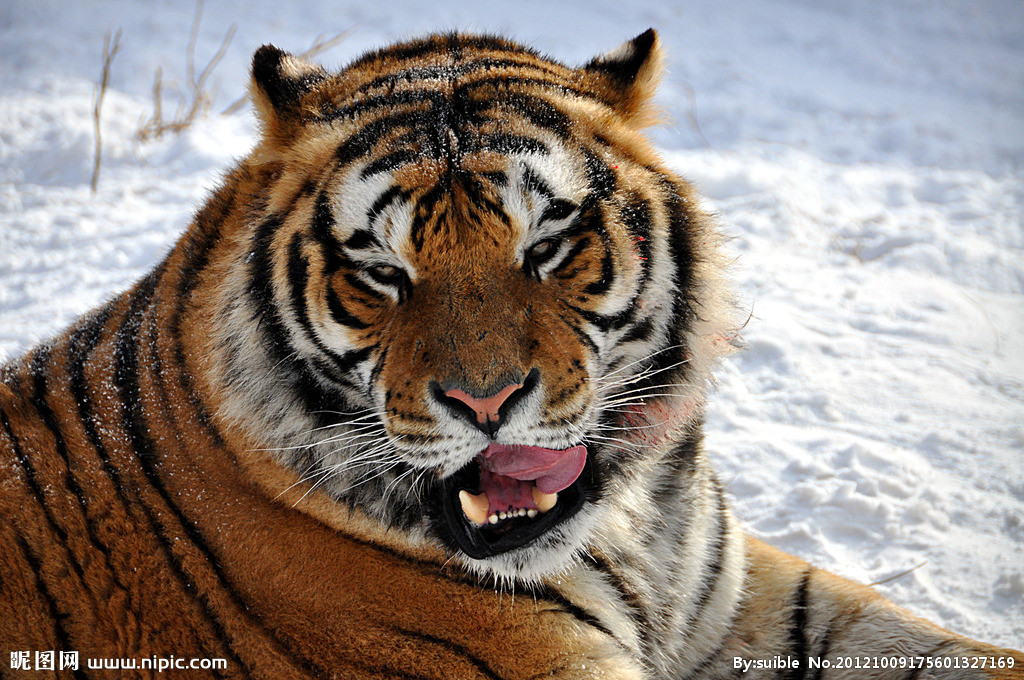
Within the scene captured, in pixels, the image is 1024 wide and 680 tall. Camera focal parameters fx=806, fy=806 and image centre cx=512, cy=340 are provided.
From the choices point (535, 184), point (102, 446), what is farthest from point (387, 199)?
point (102, 446)

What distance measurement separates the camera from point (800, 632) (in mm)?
1763

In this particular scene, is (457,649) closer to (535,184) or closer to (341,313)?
(341,313)

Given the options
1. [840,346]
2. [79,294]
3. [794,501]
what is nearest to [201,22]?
[79,294]

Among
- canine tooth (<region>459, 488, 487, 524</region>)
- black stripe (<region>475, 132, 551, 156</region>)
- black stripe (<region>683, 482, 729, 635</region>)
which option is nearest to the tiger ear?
black stripe (<region>475, 132, 551, 156</region>)

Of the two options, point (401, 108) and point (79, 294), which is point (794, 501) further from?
point (79, 294)

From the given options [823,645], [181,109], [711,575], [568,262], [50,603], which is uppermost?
[181,109]

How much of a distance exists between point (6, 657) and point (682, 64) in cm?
460

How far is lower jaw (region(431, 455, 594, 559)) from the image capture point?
1294mm

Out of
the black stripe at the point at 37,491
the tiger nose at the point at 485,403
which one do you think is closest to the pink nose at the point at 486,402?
the tiger nose at the point at 485,403

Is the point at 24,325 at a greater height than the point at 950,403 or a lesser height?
greater

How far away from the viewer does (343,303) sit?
4.35 ft

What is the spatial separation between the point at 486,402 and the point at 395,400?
176mm

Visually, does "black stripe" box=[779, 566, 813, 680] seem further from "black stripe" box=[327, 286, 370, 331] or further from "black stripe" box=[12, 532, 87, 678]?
"black stripe" box=[12, 532, 87, 678]

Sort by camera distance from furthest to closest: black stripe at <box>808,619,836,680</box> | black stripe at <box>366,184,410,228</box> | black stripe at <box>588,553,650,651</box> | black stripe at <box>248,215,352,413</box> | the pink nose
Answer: black stripe at <box>808,619,836,680</box>
black stripe at <box>588,553,650,651</box>
black stripe at <box>248,215,352,413</box>
black stripe at <box>366,184,410,228</box>
the pink nose
